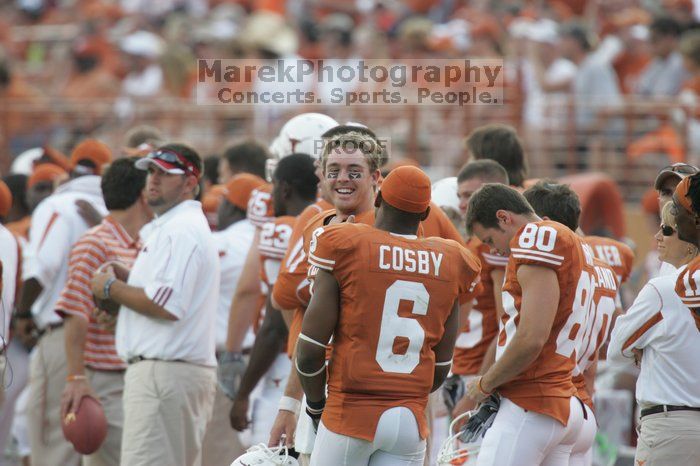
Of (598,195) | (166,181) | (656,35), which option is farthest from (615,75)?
(166,181)

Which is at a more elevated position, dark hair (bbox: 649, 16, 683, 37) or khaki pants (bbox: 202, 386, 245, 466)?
dark hair (bbox: 649, 16, 683, 37)

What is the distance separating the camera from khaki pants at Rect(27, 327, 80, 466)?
7.58 m

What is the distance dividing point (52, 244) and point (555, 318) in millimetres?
3883

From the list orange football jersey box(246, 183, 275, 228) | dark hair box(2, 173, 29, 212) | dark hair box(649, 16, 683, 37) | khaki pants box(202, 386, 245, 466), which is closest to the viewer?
orange football jersey box(246, 183, 275, 228)

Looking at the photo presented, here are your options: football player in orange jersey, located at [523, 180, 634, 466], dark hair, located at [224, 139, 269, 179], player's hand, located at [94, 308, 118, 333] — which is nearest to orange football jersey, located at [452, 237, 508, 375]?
football player in orange jersey, located at [523, 180, 634, 466]

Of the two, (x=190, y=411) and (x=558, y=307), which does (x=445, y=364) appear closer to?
(x=558, y=307)

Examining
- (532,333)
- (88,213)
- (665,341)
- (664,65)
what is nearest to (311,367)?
(532,333)

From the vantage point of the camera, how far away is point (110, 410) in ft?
23.7

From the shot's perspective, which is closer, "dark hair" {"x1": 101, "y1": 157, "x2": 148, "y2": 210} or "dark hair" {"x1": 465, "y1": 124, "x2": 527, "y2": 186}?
"dark hair" {"x1": 465, "y1": 124, "x2": 527, "y2": 186}

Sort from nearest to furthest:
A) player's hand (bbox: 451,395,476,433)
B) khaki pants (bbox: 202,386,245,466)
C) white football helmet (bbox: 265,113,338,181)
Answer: player's hand (bbox: 451,395,476,433)
white football helmet (bbox: 265,113,338,181)
khaki pants (bbox: 202,386,245,466)

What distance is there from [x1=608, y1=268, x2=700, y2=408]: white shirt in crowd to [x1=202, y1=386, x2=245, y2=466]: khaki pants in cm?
336

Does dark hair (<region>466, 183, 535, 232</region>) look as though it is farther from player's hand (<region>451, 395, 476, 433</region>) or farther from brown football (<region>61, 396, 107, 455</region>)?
brown football (<region>61, 396, 107, 455</region>)

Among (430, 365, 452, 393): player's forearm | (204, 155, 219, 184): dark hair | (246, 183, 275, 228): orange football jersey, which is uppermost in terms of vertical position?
(204, 155, 219, 184): dark hair

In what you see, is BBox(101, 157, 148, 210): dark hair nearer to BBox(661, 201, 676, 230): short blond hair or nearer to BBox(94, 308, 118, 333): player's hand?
BBox(94, 308, 118, 333): player's hand
